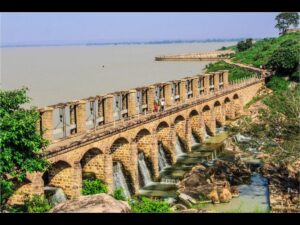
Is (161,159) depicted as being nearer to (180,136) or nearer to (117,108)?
(180,136)

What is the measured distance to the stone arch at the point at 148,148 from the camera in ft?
125

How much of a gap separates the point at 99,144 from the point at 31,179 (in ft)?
24.2

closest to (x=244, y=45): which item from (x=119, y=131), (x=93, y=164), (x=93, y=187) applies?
(x=119, y=131)

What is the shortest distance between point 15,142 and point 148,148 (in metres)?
18.9

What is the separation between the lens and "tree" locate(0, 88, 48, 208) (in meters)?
20.2

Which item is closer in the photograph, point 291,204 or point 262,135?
point 291,204

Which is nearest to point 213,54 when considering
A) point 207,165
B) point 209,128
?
point 209,128

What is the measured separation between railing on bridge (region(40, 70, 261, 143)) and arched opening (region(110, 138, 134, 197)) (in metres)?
1.56

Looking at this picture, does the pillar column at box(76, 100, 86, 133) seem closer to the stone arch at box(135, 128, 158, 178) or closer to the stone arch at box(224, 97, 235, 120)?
the stone arch at box(135, 128, 158, 178)

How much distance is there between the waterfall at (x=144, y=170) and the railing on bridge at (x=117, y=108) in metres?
3.39

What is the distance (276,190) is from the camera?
3234 centimetres

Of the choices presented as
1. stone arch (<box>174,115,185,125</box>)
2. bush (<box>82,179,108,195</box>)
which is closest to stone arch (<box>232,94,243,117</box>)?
stone arch (<box>174,115,185,125</box>)

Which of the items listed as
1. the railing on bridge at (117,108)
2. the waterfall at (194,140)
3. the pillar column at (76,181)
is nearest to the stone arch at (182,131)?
the railing on bridge at (117,108)
